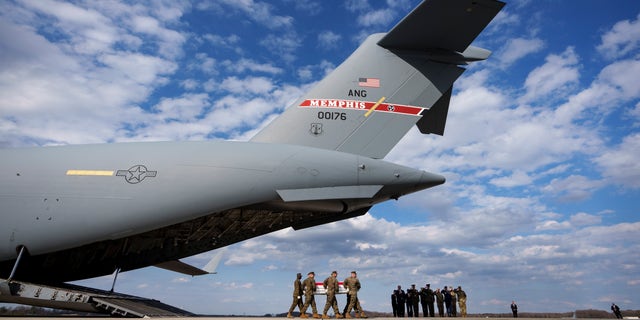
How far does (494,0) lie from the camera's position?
700 cm

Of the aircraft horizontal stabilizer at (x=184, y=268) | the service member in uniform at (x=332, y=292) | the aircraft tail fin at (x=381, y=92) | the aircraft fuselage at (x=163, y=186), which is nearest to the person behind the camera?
the aircraft fuselage at (x=163, y=186)

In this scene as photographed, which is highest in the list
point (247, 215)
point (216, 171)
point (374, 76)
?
point (374, 76)

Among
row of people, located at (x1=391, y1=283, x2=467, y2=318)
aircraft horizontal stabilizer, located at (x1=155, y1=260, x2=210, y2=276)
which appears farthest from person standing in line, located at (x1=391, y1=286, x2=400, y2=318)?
aircraft horizontal stabilizer, located at (x1=155, y1=260, x2=210, y2=276)

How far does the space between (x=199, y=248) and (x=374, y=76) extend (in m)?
4.79

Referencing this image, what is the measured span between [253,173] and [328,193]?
124cm

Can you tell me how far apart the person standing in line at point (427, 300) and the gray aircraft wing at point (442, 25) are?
6.26 metres

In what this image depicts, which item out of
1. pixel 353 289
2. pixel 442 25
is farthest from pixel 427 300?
pixel 442 25

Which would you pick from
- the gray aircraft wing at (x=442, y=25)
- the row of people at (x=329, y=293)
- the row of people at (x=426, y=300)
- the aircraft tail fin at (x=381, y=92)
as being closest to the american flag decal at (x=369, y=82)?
the aircraft tail fin at (x=381, y=92)

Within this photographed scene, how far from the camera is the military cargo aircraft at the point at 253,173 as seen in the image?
282 inches

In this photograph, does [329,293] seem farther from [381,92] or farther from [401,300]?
[401,300]

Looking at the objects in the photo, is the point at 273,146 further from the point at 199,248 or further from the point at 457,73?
the point at 457,73

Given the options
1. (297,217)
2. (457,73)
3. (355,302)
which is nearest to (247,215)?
(297,217)

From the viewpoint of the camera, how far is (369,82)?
27.5 ft

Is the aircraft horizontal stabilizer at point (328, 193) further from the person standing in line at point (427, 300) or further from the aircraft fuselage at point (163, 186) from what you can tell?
the person standing in line at point (427, 300)
